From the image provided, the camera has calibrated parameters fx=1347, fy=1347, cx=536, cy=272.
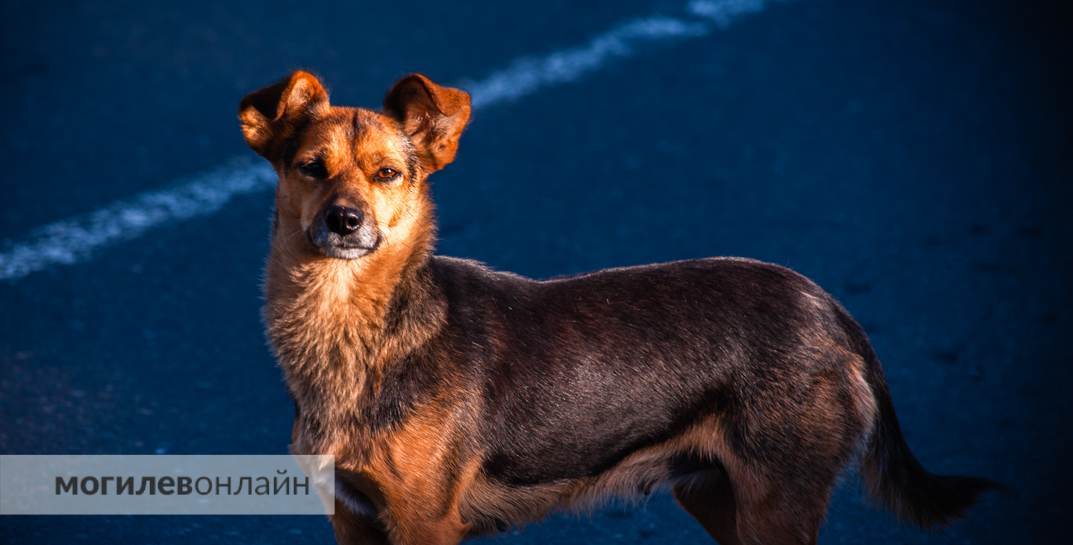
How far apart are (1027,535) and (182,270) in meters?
3.63

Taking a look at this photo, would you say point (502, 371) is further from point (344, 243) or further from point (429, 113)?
point (429, 113)

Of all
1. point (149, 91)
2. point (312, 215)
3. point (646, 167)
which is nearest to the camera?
point (312, 215)

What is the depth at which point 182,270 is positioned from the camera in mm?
5957

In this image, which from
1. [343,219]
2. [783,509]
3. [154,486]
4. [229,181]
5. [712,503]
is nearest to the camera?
[343,219]

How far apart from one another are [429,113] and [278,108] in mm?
437

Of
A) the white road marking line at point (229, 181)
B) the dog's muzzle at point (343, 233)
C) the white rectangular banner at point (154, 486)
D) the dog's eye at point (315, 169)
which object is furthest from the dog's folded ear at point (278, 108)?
the white road marking line at point (229, 181)

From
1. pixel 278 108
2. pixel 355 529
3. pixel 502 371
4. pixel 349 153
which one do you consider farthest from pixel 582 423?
pixel 278 108

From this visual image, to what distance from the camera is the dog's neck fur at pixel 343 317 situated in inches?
148

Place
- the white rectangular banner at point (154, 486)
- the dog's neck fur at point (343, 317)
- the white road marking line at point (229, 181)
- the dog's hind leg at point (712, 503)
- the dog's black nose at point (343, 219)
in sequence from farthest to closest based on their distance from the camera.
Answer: the white road marking line at point (229, 181) → the white rectangular banner at point (154, 486) → the dog's hind leg at point (712, 503) → the dog's neck fur at point (343, 317) → the dog's black nose at point (343, 219)

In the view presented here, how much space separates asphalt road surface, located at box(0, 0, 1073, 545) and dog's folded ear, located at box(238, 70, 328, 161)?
4.54 feet

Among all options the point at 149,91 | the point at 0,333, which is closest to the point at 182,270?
the point at 0,333

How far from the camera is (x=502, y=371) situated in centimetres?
382

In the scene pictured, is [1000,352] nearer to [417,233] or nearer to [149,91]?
[417,233]

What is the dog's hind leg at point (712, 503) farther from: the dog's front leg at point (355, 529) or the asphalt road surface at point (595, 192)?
the dog's front leg at point (355, 529)
